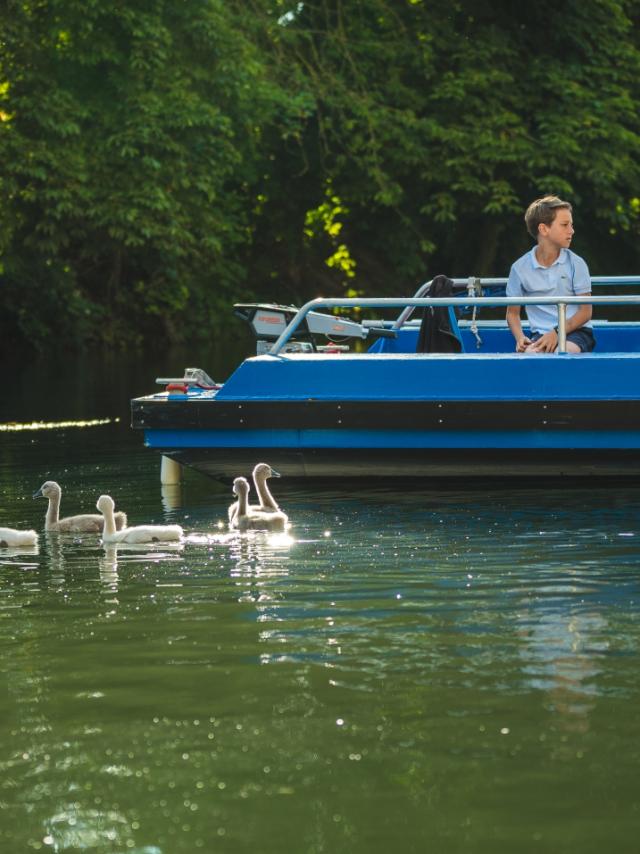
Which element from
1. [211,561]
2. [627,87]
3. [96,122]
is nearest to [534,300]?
[211,561]

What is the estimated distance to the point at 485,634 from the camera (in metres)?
7.01

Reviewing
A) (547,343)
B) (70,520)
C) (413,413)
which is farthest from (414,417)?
(70,520)

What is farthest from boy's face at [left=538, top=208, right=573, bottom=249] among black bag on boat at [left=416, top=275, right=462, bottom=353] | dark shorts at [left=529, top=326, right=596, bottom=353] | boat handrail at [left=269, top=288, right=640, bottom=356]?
black bag on boat at [left=416, top=275, right=462, bottom=353]

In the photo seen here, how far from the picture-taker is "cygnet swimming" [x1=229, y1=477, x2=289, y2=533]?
9.80 meters

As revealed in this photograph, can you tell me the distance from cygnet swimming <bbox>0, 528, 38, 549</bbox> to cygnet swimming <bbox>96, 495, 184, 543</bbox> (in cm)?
38

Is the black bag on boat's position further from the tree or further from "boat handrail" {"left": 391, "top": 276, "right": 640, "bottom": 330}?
the tree

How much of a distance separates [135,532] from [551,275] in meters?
3.38

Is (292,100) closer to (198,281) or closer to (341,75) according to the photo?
(341,75)

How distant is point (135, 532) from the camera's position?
9453 mm

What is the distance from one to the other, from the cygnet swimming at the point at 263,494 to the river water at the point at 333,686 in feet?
0.67

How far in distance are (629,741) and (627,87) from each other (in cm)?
3253

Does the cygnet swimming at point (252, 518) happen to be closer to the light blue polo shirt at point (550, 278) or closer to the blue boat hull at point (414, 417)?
the blue boat hull at point (414, 417)

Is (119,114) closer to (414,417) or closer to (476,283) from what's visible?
(476,283)

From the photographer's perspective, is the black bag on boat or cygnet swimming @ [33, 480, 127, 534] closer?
cygnet swimming @ [33, 480, 127, 534]
